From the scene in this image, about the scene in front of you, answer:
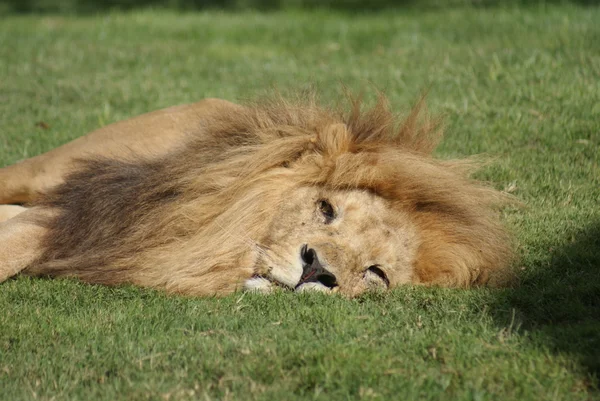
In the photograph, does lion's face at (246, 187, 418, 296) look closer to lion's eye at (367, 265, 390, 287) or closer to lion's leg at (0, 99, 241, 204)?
lion's eye at (367, 265, 390, 287)

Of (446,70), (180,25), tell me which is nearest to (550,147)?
(446,70)

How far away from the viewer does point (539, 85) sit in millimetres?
7211


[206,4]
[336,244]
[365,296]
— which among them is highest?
[336,244]

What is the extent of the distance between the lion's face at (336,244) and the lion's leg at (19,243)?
1172 millimetres

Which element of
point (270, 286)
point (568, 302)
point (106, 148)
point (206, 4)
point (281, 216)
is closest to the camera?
point (568, 302)

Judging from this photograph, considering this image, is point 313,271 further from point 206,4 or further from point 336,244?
point 206,4

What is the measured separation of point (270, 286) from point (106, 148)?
5.47ft

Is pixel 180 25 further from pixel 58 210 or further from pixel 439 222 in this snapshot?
pixel 439 222

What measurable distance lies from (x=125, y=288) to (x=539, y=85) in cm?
421

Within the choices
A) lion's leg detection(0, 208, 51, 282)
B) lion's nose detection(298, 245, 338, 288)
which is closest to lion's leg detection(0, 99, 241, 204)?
lion's leg detection(0, 208, 51, 282)

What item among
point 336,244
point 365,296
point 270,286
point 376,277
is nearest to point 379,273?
point 376,277

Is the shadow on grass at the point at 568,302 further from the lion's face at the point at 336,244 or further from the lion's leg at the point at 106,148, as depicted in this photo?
the lion's leg at the point at 106,148

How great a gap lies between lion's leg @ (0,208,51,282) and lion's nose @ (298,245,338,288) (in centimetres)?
139

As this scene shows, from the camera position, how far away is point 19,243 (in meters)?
4.45
